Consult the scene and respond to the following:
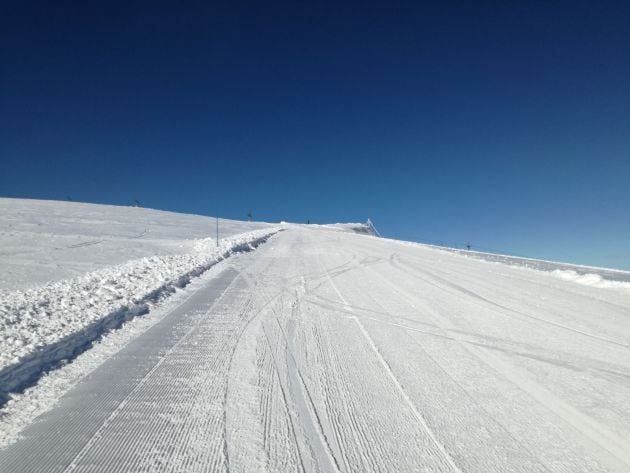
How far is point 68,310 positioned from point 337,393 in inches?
191

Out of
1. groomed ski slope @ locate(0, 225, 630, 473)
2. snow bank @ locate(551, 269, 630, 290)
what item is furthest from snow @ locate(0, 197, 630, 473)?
snow bank @ locate(551, 269, 630, 290)

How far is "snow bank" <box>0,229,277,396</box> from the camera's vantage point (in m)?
4.11

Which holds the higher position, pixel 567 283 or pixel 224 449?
pixel 567 283

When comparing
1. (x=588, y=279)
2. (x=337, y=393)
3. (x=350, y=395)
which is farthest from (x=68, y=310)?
(x=588, y=279)

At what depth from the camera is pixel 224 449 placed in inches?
105

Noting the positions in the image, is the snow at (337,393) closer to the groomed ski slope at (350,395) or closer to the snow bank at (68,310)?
the groomed ski slope at (350,395)

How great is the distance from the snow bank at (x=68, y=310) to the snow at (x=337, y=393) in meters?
0.27

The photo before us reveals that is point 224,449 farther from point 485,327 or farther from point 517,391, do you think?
point 485,327

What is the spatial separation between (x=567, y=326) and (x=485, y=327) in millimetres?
1381

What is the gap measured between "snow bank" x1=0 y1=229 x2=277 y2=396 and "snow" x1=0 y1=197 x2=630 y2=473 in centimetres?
27

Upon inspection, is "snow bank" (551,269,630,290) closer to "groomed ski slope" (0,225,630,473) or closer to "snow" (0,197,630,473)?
"groomed ski slope" (0,225,630,473)

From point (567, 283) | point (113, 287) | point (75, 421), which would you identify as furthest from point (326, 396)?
point (567, 283)

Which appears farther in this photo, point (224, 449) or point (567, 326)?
point (567, 326)

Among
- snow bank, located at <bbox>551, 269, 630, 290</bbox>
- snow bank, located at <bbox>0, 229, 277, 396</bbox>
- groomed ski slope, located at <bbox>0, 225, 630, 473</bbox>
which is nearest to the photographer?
groomed ski slope, located at <bbox>0, 225, 630, 473</bbox>
